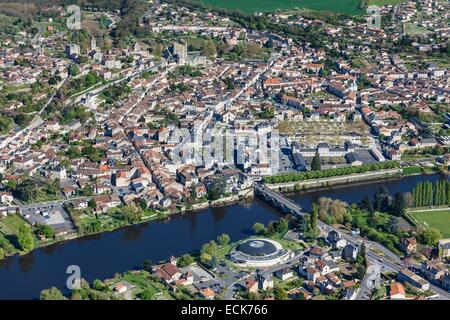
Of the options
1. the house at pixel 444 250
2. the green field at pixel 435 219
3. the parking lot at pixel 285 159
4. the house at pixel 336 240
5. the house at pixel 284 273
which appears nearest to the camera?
the house at pixel 284 273

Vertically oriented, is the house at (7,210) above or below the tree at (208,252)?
below

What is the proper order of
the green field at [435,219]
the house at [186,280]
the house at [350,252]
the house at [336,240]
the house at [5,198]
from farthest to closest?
1. the house at [5,198]
2. the green field at [435,219]
3. the house at [336,240]
4. the house at [350,252]
5. the house at [186,280]

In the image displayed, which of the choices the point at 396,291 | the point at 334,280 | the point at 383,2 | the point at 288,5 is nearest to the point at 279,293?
the point at 334,280

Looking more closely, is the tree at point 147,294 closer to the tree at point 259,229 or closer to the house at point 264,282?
the house at point 264,282

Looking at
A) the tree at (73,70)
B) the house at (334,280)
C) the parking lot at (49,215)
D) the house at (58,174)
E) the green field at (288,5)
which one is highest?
the green field at (288,5)

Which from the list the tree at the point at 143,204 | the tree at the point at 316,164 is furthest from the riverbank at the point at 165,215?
the tree at the point at 316,164

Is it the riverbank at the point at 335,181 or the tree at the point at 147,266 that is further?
the riverbank at the point at 335,181

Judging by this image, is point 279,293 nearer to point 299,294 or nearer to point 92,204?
point 299,294
